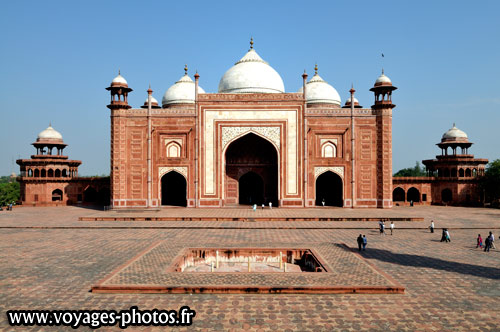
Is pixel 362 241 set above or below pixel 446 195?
below

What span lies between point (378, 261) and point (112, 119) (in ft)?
65.8

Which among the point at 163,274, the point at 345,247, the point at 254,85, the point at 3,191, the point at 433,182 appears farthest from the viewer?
the point at 3,191

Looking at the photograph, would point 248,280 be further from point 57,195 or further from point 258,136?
point 57,195

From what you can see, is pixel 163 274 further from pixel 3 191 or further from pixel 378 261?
pixel 3 191

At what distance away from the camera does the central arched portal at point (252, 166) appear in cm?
2612

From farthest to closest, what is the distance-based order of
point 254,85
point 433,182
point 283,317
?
1. point 433,182
2. point 254,85
3. point 283,317

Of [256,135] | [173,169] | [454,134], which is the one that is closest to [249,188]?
[256,135]

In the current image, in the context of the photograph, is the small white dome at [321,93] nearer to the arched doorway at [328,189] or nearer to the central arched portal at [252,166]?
the central arched portal at [252,166]

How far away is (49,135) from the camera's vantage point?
96.8 ft

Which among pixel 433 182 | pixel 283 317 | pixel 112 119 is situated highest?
pixel 112 119

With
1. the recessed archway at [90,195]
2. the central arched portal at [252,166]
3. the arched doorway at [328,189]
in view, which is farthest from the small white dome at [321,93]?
the recessed archway at [90,195]

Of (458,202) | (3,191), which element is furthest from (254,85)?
(3,191)

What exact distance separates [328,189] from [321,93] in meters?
8.59

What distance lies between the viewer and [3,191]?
3909 centimetres
